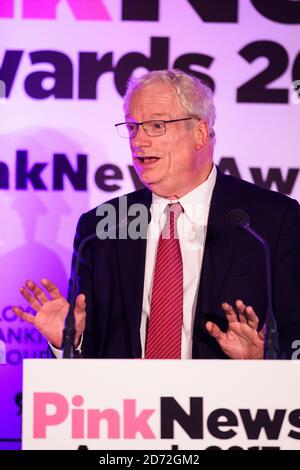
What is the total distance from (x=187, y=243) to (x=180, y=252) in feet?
0.20

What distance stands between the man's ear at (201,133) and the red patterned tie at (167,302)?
17.0 inches

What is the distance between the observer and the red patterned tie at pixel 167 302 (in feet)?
9.47

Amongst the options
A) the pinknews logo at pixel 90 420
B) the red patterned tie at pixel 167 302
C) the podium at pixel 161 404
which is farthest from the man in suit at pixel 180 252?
the pinknews logo at pixel 90 420

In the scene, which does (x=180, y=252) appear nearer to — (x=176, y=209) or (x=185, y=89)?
(x=176, y=209)

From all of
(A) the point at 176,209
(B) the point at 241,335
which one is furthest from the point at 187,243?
(B) the point at 241,335

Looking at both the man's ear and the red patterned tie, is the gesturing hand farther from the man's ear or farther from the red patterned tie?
the man's ear

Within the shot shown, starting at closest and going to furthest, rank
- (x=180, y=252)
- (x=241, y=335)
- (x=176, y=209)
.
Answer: (x=241, y=335) → (x=180, y=252) → (x=176, y=209)

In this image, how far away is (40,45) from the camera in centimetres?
385

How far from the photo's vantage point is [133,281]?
3.06 m

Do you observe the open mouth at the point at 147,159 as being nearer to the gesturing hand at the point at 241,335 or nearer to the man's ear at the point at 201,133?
the man's ear at the point at 201,133

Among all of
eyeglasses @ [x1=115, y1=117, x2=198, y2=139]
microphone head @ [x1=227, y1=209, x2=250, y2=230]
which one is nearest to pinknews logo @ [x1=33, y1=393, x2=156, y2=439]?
microphone head @ [x1=227, y1=209, x2=250, y2=230]

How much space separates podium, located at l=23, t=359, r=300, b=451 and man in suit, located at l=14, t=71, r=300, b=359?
0.84 metres

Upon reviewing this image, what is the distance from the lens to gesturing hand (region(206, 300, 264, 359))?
229 centimetres

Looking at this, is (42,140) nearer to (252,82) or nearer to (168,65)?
(168,65)
